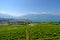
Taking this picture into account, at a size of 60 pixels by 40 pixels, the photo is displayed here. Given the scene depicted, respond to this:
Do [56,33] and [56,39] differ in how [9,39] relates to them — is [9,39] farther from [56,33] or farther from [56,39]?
[56,33]

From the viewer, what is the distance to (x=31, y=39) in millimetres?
22766

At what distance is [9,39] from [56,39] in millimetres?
8523

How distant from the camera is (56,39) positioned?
23641 millimetres

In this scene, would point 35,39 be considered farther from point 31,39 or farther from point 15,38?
point 15,38

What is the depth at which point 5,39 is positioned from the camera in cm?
2384

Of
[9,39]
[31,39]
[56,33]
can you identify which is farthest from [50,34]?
[9,39]

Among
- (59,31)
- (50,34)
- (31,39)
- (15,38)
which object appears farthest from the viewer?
(59,31)

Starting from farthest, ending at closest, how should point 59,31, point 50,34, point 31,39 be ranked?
point 59,31 < point 50,34 < point 31,39

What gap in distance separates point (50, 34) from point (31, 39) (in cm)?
635

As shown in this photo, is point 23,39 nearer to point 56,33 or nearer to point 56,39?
point 56,39

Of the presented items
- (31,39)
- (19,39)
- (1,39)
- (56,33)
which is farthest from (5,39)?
(56,33)

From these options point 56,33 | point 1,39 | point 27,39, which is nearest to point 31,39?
point 27,39

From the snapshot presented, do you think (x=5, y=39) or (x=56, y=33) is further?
(x=56, y=33)

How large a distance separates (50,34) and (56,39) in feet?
13.2
